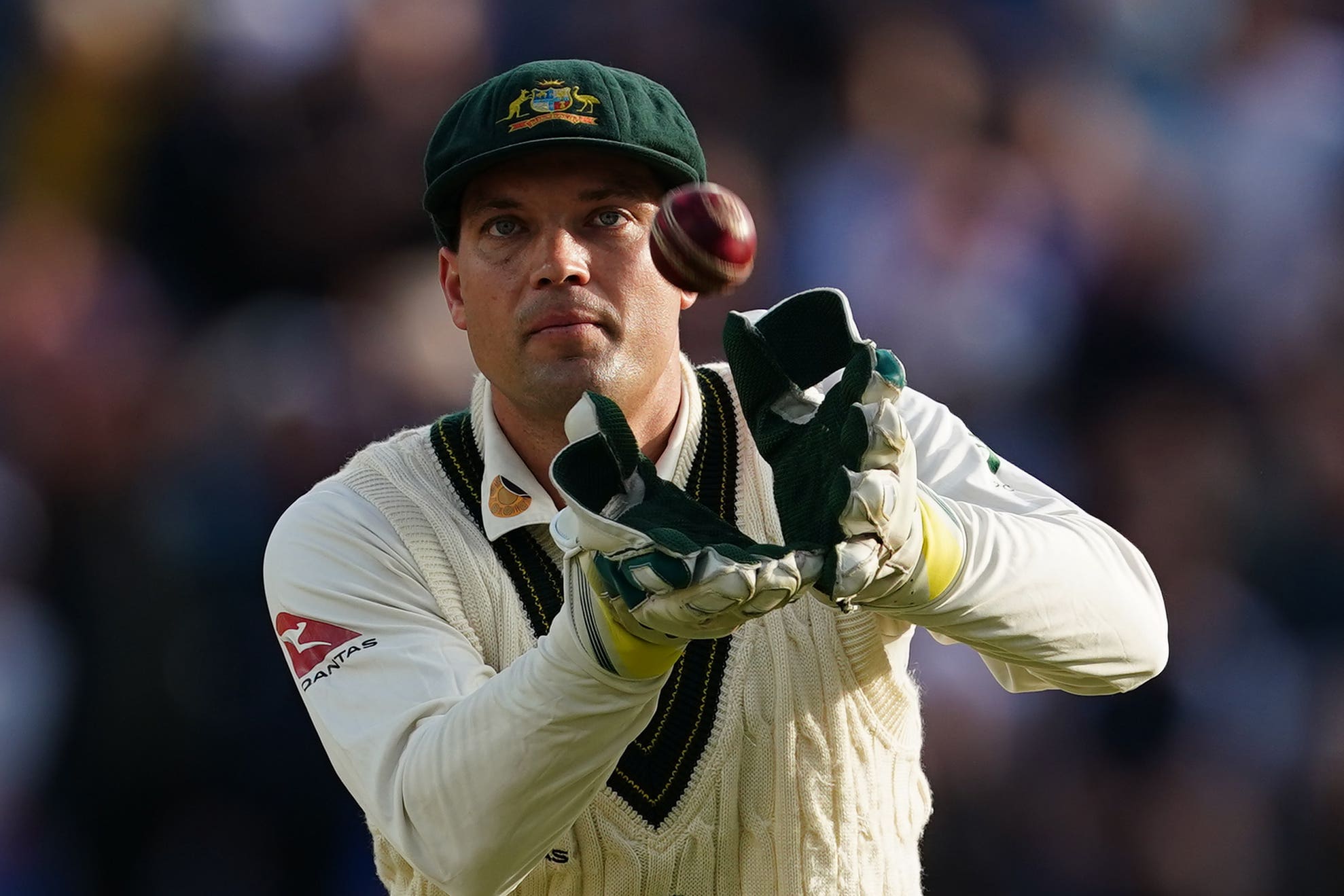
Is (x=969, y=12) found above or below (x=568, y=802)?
above

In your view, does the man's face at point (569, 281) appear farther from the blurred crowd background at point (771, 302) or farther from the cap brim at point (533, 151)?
the blurred crowd background at point (771, 302)

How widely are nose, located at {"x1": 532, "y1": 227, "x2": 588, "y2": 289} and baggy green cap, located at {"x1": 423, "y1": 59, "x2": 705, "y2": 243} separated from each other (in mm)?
144

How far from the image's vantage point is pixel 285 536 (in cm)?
268

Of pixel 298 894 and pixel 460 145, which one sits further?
pixel 298 894

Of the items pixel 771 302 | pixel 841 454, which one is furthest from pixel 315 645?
pixel 771 302

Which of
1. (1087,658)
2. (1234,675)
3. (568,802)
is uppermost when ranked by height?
(1234,675)

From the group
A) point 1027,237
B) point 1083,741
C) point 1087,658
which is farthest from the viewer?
point 1027,237

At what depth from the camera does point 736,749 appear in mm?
2537

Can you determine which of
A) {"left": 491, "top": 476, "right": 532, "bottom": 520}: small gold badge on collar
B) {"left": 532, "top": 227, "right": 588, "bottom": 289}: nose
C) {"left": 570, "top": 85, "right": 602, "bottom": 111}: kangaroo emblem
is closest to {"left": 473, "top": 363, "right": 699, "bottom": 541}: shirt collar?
{"left": 491, "top": 476, "right": 532, "bottom": 520}: small gold badge on collar

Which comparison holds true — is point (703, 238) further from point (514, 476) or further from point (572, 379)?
point (514, 476)

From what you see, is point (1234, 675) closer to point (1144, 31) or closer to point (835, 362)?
point (1144, 31)

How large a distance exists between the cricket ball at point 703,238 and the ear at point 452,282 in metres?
0.56

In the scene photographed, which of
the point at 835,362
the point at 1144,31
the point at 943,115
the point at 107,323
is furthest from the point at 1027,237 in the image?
the point at 835,362

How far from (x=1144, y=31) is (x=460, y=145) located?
10.4 ft
